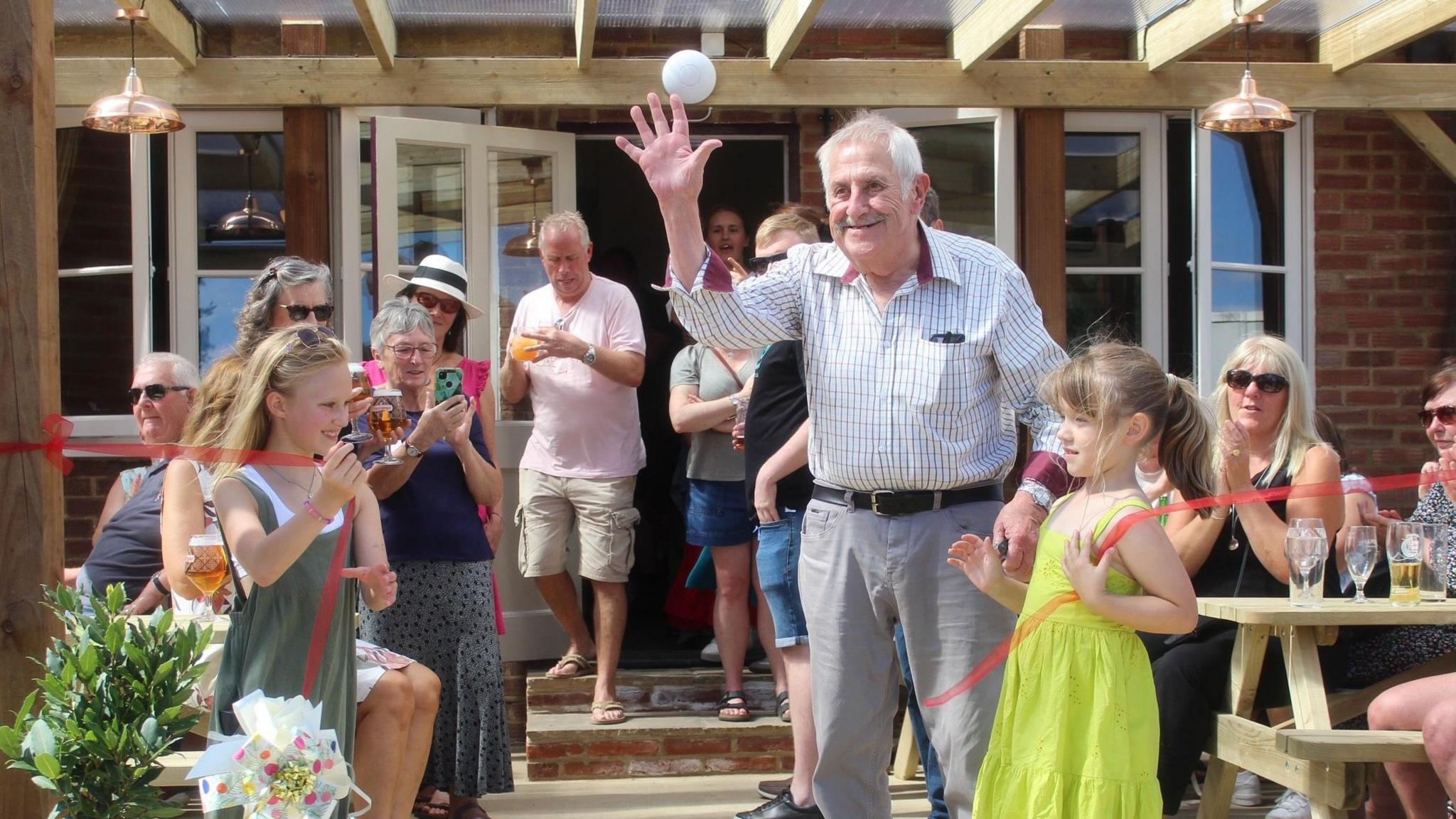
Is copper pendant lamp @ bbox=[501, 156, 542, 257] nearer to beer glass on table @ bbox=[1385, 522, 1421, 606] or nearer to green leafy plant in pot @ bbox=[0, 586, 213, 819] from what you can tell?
green leafy plant in pot @ bbox=[0, 586, 213, 819]

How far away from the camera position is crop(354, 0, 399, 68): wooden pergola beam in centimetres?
461

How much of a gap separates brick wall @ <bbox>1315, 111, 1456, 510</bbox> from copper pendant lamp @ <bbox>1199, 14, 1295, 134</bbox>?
54.7 inches

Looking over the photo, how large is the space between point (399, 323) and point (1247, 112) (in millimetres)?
2840

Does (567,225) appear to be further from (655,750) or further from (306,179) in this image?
(655,750)

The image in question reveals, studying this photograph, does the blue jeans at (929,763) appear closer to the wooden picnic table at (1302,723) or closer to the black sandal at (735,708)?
the wooden picnic table at (1302,723)

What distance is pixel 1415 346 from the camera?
6.07 metres

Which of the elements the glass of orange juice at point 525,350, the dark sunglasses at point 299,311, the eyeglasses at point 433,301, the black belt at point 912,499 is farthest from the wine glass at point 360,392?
the black belt at point 912,499

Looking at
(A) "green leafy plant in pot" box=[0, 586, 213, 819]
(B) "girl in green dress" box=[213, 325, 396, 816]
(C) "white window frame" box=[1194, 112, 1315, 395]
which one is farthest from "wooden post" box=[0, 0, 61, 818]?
(C) "white window frame" box=[1194, 112, 1315, 395]

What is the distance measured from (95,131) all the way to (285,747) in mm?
3933

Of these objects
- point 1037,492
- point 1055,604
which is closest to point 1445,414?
point 1037,492

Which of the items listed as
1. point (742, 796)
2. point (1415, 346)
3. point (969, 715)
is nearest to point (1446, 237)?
point (1415, 346)

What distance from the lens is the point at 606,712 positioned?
4836mm

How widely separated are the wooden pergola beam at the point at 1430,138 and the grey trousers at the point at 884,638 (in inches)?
139

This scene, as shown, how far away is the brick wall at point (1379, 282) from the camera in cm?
601
